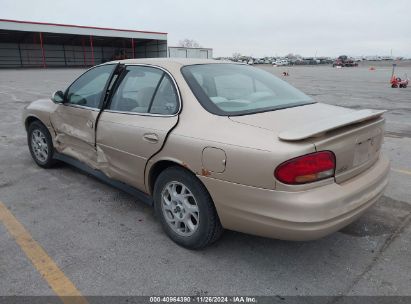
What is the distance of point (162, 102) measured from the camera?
10.5 feet

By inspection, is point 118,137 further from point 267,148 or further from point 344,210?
point 344,210

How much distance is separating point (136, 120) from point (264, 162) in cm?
143

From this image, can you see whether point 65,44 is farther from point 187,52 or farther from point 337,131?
point 337,131

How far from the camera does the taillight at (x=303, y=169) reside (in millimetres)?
2318

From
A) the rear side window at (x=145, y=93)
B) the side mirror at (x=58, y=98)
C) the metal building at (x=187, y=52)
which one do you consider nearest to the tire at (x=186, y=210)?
the rear side window at (x=145, y=93)

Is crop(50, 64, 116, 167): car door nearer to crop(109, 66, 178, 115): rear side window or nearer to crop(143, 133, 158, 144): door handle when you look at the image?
crop(109, 66, 178, 115): rear side window

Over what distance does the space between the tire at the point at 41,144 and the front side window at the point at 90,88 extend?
0.80 metres

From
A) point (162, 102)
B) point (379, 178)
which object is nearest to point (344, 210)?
point (379, 178)

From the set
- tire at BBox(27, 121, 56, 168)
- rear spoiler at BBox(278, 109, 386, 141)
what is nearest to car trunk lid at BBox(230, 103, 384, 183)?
rear spoiler at BBox(278, 109, 386, 141)

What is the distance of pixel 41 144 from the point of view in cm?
496

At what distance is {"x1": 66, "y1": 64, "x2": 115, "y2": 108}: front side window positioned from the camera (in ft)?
12.8

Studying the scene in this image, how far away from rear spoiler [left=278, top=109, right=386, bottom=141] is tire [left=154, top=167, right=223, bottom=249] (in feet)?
2.62

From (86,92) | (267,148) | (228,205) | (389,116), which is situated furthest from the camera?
(389,116)

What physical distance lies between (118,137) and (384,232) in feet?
8.60
